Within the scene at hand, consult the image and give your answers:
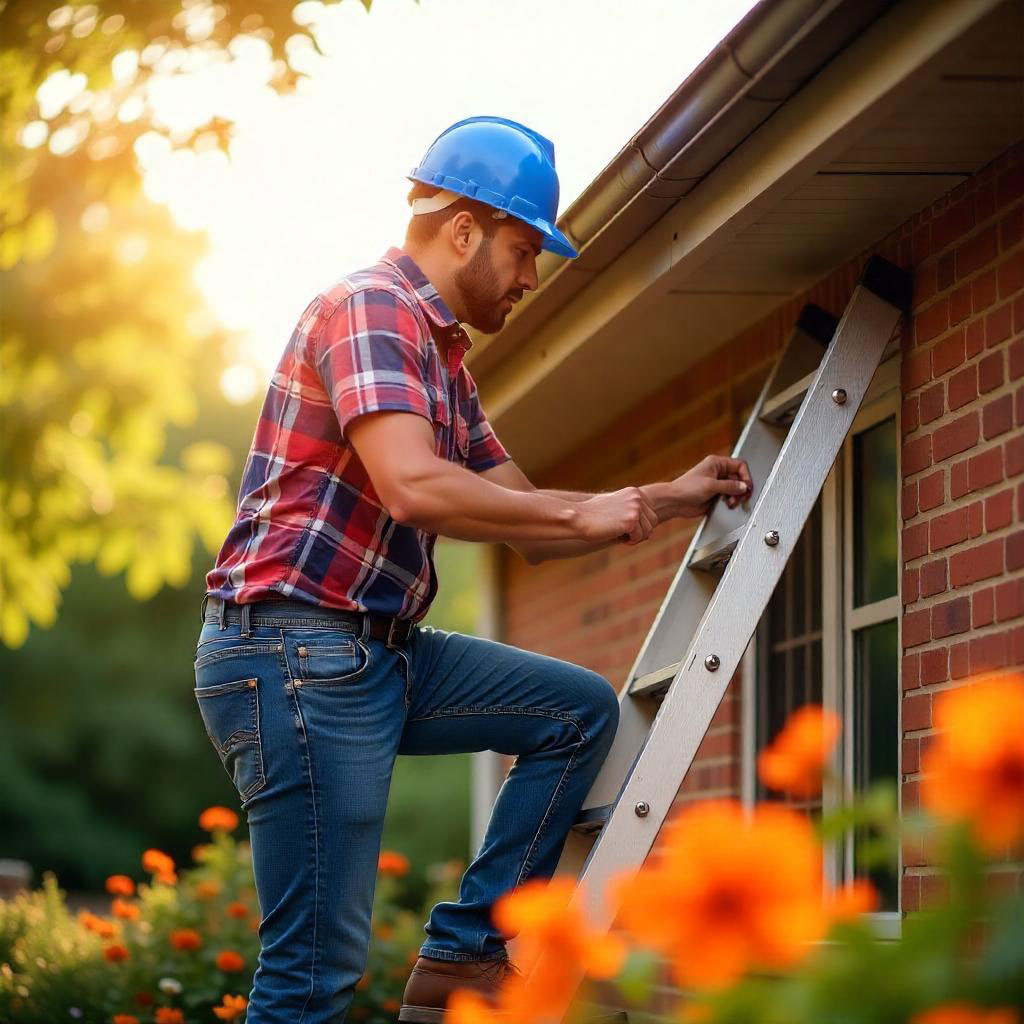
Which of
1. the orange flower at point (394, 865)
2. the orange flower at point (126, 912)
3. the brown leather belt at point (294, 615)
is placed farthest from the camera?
the orange flower at point (394, 865)

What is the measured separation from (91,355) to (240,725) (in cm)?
634

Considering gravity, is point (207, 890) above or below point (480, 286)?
below

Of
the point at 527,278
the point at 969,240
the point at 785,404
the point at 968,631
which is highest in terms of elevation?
the point at 969,240

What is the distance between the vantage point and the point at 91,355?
29.1ft

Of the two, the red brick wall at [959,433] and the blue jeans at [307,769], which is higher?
the red brick wall at [959,433]

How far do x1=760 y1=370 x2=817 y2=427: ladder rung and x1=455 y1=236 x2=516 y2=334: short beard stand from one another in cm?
79

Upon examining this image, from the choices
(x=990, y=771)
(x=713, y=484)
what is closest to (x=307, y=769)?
(x=713, y=484)

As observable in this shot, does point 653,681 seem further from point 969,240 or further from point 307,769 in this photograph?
point 969,240

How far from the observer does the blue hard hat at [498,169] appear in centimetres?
328

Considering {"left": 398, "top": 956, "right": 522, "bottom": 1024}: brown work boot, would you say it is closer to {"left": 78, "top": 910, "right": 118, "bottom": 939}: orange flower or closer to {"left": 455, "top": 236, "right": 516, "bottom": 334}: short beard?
{"left": 455, "top": 236, "right": 516, "bottom": 334}: short beard

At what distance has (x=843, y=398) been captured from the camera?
3477mm

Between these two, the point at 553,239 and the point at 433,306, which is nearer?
the point at 433,306

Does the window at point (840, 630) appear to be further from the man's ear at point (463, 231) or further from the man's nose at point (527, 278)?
the man's ear at point (463, 231)

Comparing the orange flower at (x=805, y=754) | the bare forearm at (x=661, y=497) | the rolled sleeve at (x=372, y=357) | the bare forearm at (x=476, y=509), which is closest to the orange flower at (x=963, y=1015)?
the orange flower at (x=805, y=754)
